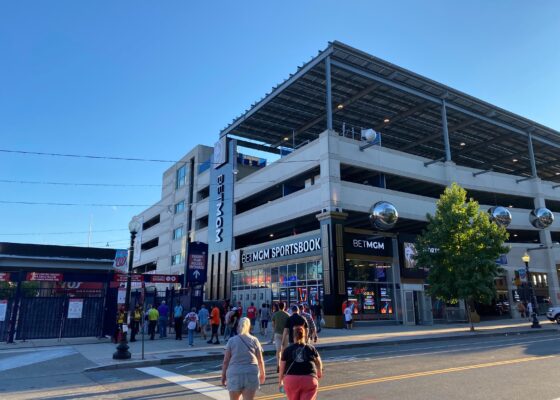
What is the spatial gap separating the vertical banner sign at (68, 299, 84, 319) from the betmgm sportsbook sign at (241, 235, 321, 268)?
15.7m

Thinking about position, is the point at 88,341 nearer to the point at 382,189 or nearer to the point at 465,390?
the point at 465,390

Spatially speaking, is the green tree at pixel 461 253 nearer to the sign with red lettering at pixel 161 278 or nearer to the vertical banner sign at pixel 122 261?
the sign with red lettering at pixel 161 278

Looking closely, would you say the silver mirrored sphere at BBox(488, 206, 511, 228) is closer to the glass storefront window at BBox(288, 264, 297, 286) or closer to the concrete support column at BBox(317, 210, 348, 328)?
the concrete support column at BBox(317, 210, 348, 328)

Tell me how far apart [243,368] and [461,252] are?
985 inches

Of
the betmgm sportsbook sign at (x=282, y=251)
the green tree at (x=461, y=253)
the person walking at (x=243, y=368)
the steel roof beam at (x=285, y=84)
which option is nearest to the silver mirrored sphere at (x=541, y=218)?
the green tree at (x=461, y=253)

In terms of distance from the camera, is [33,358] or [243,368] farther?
[33,358]

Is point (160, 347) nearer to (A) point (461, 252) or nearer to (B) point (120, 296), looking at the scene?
(B) point (120, 296)

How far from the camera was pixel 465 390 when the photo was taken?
347 inches

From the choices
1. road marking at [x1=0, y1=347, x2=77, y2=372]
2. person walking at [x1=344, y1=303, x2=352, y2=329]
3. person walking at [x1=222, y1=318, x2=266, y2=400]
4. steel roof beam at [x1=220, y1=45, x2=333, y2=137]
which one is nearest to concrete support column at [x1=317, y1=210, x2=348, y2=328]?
person walking at [x1=344, y1=303, x2=352, y2=329]

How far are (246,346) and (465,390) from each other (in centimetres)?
548

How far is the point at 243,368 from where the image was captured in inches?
224

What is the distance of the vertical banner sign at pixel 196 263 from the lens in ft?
84.5

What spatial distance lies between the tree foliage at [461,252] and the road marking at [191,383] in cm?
2031

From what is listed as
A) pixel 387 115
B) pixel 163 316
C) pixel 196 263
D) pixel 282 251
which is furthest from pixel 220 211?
pixel 163 316
